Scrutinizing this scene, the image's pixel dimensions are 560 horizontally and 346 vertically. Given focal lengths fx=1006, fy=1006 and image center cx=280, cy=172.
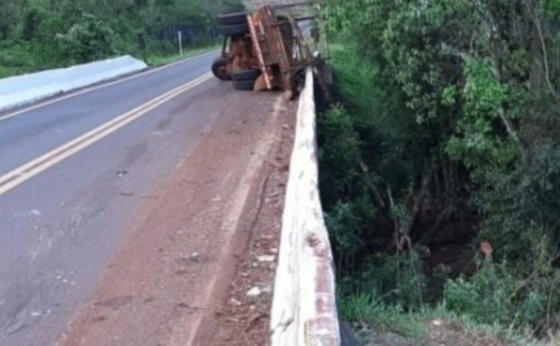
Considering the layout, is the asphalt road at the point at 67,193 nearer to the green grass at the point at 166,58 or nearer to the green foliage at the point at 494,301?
the green foliage at the point at 494,301

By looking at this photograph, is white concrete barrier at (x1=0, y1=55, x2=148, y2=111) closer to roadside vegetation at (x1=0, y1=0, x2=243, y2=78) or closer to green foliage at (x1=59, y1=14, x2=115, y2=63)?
roadside vegetation at (x1=0, y1=0, x2=243, y2=78)

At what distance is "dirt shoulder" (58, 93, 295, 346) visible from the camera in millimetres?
6496

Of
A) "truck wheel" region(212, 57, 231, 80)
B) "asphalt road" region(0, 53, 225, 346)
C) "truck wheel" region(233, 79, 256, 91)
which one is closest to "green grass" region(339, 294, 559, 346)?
"asphalt road" region(0, 53, 225, 346)

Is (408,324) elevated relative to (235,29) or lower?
lower

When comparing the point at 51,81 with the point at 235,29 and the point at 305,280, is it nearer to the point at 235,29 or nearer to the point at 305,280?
the point at 235,29

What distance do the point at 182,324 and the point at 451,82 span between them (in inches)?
498

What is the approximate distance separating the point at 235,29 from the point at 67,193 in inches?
507

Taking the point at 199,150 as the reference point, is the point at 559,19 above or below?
above

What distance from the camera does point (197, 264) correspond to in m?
7.96

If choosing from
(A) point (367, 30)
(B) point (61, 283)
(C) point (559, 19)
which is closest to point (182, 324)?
(B) point (61, 283)

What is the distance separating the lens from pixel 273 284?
7.29 metres

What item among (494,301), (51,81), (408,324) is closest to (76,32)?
(51,81)

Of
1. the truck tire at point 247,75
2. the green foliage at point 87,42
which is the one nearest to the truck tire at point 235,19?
the truck tire at point 247,75

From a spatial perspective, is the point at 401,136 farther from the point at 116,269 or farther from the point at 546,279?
the point at 116,269
